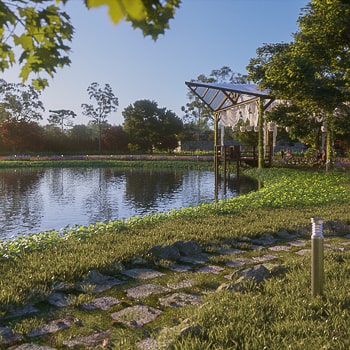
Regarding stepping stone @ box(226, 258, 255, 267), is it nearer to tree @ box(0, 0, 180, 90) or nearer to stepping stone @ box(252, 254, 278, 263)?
stepping stone @ box(252, 254, 278, 263)

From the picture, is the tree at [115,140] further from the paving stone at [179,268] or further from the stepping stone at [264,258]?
the paving stone at [179,268]

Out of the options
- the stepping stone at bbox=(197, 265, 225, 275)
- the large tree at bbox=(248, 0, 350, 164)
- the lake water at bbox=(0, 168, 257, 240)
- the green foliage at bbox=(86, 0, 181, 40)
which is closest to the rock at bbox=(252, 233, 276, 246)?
the stepping stone at bbox=(197, 265, 225, 275)

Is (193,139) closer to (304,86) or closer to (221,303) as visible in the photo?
(304,86)

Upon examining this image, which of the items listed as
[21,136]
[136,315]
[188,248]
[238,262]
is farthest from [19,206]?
[21,136]

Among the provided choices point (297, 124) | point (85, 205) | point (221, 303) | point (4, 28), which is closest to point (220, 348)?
point (221, 303)

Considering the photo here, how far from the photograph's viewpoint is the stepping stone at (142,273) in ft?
14.2

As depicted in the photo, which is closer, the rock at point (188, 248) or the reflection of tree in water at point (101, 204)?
the rock at point (188, 248)

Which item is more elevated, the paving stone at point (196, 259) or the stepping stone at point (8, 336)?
the stepping stone at point (8, 336)

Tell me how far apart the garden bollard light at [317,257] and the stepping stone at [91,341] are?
1.79 m

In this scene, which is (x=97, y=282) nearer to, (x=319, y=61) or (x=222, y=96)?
(x=319, y=61)

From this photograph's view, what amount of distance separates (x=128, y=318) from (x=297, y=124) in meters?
20.0

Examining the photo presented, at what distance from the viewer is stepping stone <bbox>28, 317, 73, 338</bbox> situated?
300 centimetres

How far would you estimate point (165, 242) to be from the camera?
5.67m

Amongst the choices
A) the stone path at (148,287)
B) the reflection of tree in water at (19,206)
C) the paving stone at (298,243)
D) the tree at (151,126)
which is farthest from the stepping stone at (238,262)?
the tree at (151,126)
